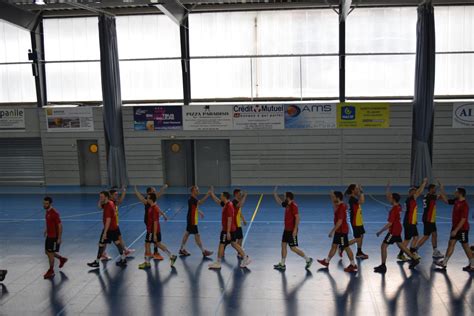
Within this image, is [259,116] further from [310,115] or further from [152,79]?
[152,79]

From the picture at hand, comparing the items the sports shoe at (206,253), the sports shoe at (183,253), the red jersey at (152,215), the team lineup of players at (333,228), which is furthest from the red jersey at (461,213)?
the red jersey at (152,215)

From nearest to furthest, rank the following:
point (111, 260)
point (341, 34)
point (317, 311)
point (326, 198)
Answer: point (317, 311) < point (111, 260) < point (326, 198) < point (341, 34)

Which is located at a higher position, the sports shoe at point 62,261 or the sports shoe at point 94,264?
the sports shoe at point 62,261

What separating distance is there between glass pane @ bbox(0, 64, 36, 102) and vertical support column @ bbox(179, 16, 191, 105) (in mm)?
7200

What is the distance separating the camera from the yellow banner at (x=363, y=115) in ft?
69.3

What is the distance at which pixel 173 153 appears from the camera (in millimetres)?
23141

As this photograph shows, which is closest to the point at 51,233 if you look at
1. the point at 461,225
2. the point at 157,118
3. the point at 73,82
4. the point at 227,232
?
the point at 227,232

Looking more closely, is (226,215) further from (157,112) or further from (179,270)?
(157,112)

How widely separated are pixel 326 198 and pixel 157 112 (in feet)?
26.9

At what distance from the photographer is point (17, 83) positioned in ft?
77.6

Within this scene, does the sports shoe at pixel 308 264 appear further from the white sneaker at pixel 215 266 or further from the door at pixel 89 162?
the door at pixel 89 162

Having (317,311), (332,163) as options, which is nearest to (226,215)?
(317,311)

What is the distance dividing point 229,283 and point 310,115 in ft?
39.6

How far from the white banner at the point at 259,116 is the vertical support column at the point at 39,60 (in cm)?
900
